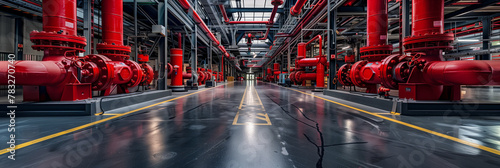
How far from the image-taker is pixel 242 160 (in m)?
1.82

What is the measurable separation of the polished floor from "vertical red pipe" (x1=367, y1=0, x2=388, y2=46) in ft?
10.8

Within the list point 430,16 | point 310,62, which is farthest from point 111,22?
point 310,62

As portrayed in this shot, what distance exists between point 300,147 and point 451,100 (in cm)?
438

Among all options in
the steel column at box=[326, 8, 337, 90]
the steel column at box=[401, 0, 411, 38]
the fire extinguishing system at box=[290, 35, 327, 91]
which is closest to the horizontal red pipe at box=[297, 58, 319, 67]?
the fire extinguishing system at box=[290, 35, 327, 91]

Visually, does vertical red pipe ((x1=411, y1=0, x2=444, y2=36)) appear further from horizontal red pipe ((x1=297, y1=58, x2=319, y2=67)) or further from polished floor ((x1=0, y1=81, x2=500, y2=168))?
horizontal red pipe ((x1=297, y1=58, x2=319, y2=67))

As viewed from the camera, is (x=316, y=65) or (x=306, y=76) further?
(x=306, y=76)

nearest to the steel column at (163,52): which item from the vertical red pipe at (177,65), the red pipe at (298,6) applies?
the vertical red pipe at (177,65)

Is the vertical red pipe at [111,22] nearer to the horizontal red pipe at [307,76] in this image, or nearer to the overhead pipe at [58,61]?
the overhead pipe at [58,61]

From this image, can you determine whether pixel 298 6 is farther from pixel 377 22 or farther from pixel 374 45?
pixel 374 45

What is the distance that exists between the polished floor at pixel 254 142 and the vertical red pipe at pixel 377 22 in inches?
129

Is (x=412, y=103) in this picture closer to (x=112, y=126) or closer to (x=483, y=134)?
(x=483, y=134)

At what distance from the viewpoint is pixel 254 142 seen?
233 cm

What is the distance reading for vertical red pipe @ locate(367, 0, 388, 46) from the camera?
5875 millimetres

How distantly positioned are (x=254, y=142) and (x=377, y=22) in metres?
6.24
